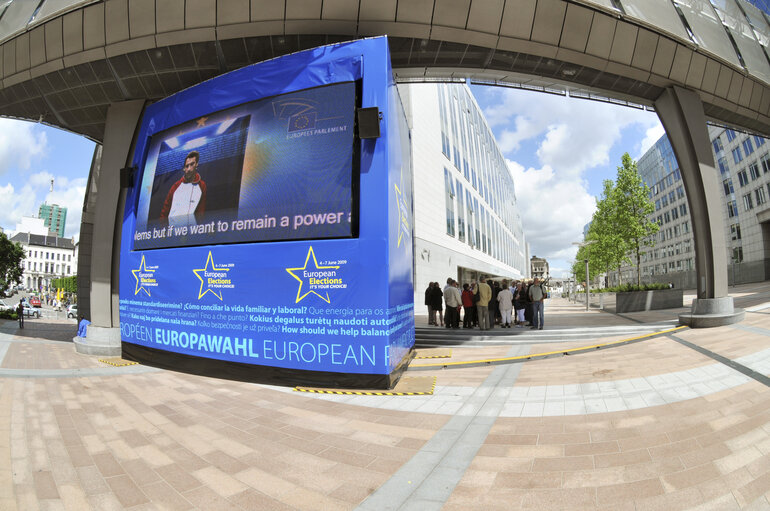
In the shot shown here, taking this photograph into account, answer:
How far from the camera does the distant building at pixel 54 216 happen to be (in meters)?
153

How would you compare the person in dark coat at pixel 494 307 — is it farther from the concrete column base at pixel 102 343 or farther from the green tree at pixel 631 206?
the green tree at pixel 631 206

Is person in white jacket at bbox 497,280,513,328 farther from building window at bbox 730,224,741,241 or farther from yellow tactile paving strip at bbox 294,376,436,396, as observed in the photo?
building window at bbox 730,224,741,241

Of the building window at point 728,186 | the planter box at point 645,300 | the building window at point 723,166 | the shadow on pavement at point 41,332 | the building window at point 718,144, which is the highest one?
the building window at point 718,144

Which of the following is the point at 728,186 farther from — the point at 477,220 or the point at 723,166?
the point at 477,220

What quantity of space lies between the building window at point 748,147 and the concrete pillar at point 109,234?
57.9 m

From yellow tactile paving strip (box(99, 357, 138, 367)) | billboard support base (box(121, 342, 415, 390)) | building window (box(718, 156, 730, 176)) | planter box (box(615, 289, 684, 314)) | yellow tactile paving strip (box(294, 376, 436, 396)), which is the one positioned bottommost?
yellow tactile paving strip (box(99, 357, 138, 367))

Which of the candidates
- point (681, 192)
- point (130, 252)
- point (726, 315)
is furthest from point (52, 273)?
point (681, 192)

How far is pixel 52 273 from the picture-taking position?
10212 cm

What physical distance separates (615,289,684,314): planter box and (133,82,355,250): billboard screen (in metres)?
16.0

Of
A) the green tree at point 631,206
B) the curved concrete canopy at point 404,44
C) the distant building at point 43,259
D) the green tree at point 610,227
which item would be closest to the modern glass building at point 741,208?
the green tree at point 610,227

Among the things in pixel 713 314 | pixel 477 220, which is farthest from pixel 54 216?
pixel 713 314

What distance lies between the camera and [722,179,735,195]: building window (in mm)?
41584

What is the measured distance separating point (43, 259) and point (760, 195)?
16258cm

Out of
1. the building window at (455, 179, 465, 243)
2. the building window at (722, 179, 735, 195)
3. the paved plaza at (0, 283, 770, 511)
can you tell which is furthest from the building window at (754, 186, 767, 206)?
the paved plaza at (0, 283, 770, 511)
